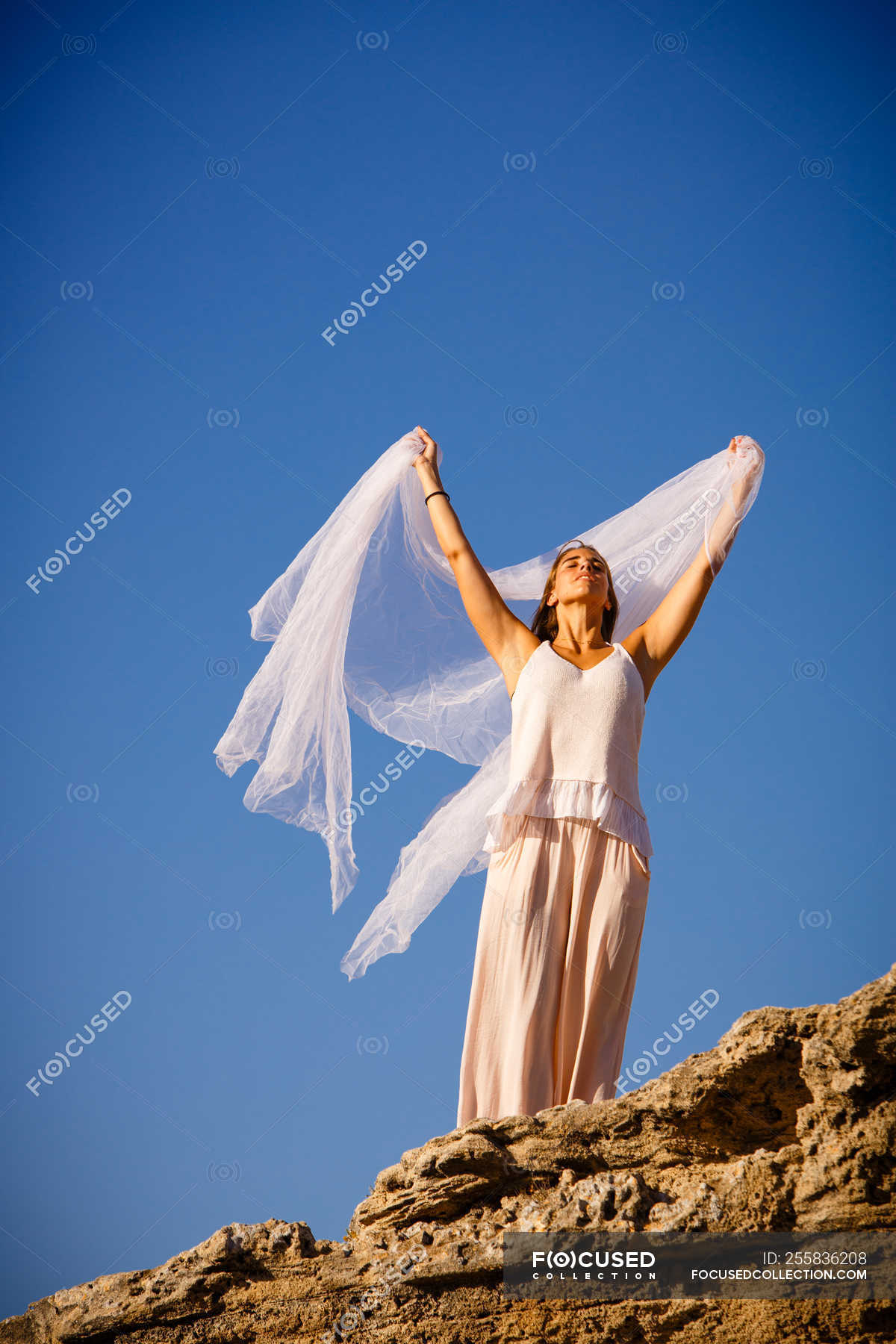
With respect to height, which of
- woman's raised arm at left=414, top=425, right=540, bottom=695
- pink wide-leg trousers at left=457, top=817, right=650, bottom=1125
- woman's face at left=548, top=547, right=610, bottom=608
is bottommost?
pink wide-leg trousers at left=457, top=817, right=650, bottom=1125

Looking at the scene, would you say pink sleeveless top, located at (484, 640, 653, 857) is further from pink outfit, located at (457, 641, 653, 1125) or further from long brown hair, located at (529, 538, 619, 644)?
long brown hair, located at (529, 538, 619, 644)

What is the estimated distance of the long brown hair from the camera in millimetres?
6273

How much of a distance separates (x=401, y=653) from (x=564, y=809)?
2022 millimetres

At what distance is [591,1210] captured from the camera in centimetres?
344

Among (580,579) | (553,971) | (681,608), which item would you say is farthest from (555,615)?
(553,971)

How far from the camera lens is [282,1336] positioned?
3.55 m

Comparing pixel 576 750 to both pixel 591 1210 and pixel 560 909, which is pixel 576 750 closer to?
pixel 560 909

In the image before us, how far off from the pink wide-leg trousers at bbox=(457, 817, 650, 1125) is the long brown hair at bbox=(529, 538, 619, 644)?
1307mm

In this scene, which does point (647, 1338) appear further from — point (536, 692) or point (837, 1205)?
point (536, 692)

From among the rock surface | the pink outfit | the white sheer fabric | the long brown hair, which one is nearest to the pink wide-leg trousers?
the pink outfit

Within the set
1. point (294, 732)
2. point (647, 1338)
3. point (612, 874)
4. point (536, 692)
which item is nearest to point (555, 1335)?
point (647, 1338)

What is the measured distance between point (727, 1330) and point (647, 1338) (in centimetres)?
22

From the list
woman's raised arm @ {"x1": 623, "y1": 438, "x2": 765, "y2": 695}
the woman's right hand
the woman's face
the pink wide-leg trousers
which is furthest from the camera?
the woman's right hand

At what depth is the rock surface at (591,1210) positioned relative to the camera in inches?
130
